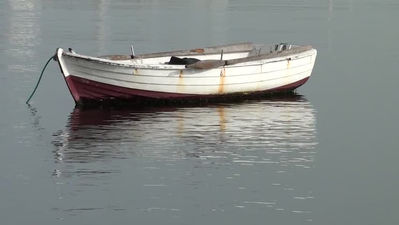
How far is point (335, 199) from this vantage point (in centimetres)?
1697

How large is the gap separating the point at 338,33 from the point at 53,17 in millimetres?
20173

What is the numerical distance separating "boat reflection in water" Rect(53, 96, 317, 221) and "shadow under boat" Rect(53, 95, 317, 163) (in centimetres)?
2

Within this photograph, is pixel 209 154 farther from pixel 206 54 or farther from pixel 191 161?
pixel 206 54

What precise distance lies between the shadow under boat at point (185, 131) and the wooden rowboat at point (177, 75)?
0.42 m

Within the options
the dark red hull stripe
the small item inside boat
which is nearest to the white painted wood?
the dark red hull stripe

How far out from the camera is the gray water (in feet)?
53.0

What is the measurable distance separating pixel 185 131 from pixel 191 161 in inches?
128

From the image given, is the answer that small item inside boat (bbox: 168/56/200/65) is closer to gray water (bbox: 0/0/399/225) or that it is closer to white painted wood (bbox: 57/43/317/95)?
white painted wood (bbox: 57/43/317/95)

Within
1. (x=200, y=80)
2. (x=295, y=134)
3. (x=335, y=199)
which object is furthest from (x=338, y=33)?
(x=335, y=199)

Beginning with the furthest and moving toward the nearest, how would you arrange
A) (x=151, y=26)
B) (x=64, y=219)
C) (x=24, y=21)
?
(x=24, y=21) < (x=151, y=26) < (x=64, y=219)

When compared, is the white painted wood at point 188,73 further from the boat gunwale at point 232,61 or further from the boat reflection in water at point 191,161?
the boat reflection in water at point 191,161

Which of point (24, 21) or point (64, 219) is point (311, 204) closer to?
point (64, 219)

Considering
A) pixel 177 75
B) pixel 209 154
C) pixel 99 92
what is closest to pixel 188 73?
pixel 177 75

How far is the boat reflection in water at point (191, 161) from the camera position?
16.5 meters
